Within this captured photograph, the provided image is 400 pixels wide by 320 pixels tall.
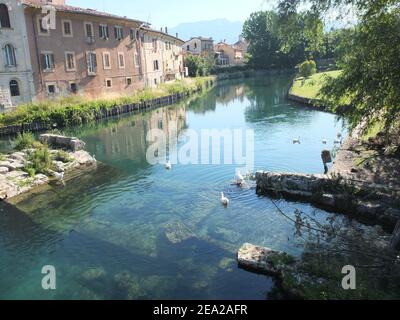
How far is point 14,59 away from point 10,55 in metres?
0.47

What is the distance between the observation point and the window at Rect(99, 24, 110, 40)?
45.1 m

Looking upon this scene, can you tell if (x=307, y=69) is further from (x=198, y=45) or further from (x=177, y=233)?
(x=198, y=45)

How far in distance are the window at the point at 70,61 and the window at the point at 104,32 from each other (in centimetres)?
501

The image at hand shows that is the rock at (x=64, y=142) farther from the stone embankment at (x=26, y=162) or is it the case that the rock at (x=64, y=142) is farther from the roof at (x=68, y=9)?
the roof at (x=68, y=9)

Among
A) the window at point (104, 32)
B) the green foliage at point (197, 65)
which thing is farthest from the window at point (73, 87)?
the green foliage at point (197, 65)

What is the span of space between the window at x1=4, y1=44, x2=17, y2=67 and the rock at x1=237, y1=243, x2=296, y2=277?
109 feet

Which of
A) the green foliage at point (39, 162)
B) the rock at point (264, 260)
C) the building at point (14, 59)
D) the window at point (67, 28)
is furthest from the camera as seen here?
the window at point (67, 28)

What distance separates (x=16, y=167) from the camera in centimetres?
1933

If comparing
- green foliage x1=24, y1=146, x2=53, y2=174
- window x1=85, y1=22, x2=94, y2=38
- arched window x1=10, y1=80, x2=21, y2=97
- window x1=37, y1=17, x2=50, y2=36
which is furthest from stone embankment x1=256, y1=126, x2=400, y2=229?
window x1=85, y1=22, x2=94, y2=38

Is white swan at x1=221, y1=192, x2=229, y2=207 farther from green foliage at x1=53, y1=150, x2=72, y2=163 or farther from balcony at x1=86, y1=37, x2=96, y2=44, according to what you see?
balcony at x1=86, y1=37, x2=96, y2=44

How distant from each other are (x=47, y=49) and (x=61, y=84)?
12.2ft

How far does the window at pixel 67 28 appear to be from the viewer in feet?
133

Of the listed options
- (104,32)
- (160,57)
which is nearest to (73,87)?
Answer: (104,32)
